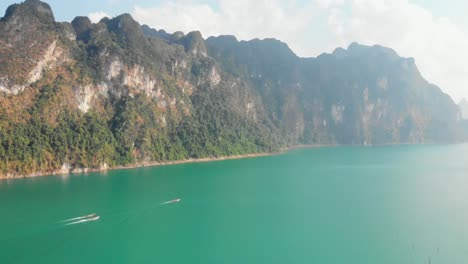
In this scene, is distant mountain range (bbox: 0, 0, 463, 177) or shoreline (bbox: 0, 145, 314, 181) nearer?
shoreline (bbox: 0, 145, 314, 181)

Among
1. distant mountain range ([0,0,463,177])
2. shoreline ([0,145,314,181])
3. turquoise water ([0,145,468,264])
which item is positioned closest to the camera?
turquoise water ([0,145,468,264])

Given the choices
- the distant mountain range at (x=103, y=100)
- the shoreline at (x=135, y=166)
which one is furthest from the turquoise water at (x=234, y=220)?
the distant mountain range at (x=103, y=100)

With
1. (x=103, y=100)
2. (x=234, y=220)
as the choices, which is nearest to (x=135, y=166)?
(x=103, y=100)

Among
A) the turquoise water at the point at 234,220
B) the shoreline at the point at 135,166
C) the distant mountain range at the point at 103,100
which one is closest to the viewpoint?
the turquoise water at the point at 234,220

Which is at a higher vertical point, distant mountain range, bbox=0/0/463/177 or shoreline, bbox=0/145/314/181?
distant mountain range, bbox=0/0/463/177

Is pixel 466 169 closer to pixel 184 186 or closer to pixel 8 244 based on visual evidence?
pixel 184 186

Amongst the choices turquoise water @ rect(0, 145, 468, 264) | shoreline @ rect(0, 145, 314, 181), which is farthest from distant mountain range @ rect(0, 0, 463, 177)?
turquoise water @ rect(0, 145, 468, 264)

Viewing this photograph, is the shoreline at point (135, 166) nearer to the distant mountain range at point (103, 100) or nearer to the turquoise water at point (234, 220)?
the distant mountain range at point (103, 100)

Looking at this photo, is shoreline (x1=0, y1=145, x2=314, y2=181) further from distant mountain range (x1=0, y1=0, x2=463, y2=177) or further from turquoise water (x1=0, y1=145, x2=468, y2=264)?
turquoise water (x1=0, y1=145, x2=468, y2=264)

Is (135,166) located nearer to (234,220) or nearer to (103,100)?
(103,100)

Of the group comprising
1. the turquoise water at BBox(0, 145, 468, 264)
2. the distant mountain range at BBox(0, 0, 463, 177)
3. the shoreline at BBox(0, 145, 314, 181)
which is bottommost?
the turquoise water at BBox(0, 145, 468, 264)
